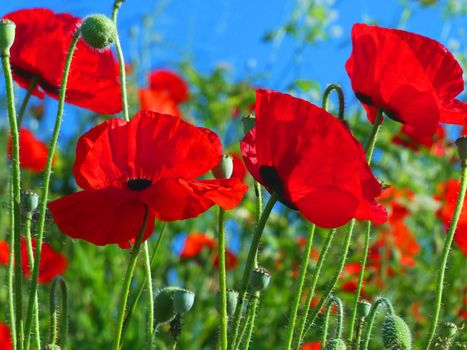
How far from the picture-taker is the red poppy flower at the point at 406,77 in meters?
1.10

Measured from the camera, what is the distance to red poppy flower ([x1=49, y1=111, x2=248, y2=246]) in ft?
3.26

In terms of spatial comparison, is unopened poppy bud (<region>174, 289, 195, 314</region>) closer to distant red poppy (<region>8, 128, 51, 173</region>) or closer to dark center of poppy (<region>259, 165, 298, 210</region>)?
dark center of poppy (<region>259, 165, 298, 210</region>)

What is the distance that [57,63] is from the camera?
128 centimetres

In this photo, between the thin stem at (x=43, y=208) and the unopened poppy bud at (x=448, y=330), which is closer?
the thin stem at (x=43, y=208)

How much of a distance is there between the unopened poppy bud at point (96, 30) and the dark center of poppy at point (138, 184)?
0.15 metres

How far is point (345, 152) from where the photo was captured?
0.96 metres

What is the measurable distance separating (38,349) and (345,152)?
1.21 ft

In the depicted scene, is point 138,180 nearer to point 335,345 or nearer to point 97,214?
point 97,214

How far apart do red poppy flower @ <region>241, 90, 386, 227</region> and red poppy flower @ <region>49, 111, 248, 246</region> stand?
0.16 ft

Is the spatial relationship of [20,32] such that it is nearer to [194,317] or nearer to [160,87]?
[194,317]

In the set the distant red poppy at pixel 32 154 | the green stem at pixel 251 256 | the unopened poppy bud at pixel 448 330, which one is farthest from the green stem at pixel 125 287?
the distant red poppy at pixel 32 154

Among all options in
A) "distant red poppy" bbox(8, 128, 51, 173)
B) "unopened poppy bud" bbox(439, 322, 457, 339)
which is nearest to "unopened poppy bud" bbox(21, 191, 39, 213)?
"unopened poppy bud" bbox(439, 322, 457, 339)

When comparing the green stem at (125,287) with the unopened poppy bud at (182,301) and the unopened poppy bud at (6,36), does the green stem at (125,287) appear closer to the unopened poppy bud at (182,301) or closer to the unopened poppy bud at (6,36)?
the unopened poppy bud at (182,301)

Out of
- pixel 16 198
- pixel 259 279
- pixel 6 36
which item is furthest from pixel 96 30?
pixel 259 279
